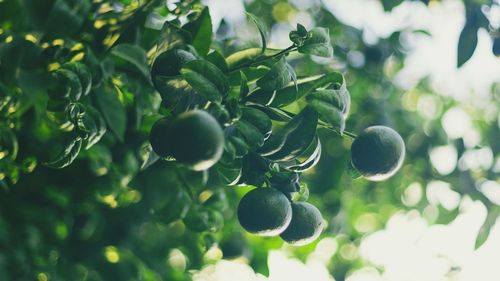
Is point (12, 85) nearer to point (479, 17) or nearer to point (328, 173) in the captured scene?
point (479, 17)

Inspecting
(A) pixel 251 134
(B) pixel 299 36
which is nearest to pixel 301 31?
(B) pixel 299 36

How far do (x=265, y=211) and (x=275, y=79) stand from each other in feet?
0.76

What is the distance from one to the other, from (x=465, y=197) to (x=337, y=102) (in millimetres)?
1700

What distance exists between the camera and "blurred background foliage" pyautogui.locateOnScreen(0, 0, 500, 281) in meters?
1.46

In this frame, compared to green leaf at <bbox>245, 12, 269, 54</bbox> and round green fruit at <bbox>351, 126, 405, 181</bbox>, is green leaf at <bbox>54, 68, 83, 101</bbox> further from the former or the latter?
round green fruit at <bbox>351, 126, 405, 181</bbox>

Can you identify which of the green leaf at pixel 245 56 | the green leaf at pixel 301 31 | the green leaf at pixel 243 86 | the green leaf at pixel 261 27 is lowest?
the green leaf at pixel 245 56

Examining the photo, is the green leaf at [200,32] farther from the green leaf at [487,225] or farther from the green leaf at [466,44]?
the green leaf at [487,225]

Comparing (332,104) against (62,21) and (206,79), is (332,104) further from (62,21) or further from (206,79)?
(62,21)

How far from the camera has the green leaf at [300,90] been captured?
1.11 m

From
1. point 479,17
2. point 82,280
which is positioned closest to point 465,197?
point 479,17

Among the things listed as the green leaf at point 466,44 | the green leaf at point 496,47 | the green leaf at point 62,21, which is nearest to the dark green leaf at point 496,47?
the green leaf at point 496,47

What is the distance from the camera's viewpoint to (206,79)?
1.02m

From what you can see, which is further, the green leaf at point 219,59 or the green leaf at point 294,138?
the green leaf at point 219,59

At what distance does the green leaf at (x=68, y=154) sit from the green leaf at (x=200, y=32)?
35 cm
